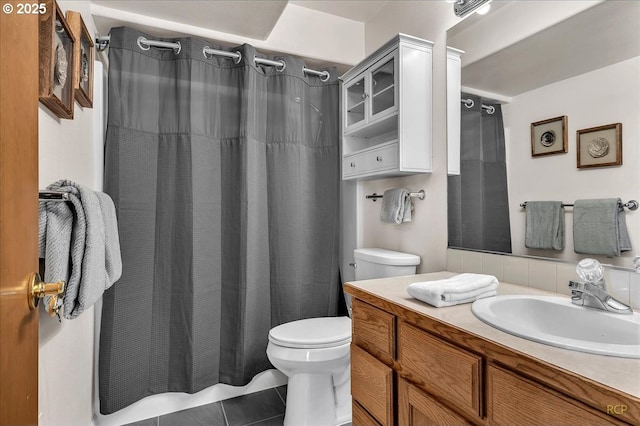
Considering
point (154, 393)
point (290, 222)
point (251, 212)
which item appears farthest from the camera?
point (290, 222)

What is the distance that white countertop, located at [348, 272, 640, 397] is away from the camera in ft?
2.00

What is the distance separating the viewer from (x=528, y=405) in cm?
71

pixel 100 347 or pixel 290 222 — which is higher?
pixel 290 222

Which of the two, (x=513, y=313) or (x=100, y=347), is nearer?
(x=513, y=313)

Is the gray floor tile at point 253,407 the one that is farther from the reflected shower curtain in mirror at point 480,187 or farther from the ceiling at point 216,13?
the ceiling at point 216,13

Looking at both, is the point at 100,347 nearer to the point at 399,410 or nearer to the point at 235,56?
the point at 399,410

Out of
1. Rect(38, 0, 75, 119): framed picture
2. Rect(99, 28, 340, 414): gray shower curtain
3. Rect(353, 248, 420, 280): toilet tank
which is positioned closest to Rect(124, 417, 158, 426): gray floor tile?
Rect(99, 28, 340, 414): gray shower curtain

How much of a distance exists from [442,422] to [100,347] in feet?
5.61

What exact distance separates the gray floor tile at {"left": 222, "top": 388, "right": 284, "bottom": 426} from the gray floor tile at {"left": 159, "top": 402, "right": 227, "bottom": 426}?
0.05 m

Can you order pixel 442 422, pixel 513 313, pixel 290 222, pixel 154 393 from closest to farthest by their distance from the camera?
pixel 442 422
pixel 513 313
pixel 154 393
pixel 290 222

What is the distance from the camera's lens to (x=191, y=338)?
189 cm

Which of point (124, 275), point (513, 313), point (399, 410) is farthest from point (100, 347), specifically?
point (513, 313)

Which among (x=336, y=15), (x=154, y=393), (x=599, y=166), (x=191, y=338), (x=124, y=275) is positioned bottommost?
(x=154, y=393)

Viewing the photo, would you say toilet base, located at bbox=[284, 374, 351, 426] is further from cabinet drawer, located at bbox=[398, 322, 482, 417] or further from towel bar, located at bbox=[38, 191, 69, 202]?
towel bar, located at bbox=[38, 191, 69, 202]
